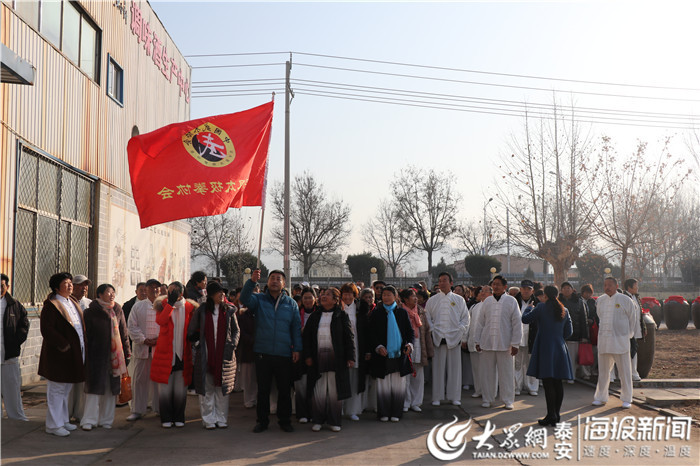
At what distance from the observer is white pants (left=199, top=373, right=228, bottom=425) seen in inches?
331

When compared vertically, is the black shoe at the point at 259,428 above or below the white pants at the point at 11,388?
below

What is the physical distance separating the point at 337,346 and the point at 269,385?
102 cm

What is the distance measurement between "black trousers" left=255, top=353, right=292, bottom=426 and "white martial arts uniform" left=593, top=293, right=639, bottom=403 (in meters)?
5.06

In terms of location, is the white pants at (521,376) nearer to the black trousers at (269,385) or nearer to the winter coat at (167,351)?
the black trousers at (269,385)

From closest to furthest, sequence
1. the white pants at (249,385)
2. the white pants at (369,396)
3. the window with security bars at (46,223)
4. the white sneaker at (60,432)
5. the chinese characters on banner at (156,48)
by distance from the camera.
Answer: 1. the white sneaker at (60,432)
2. the white pants at (369,396)
3. the white pants at (249,385)
4. the window with security bars at (46,223)
5. the chinese characters on banner at (156,48)

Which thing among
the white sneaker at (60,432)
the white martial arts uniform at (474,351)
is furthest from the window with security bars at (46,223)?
the white martial arts uniform at (474,351)

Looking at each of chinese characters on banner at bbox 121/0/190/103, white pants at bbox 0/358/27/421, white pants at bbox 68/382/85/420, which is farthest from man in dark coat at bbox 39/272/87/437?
chinese characters on banner at bbox 121/0/190/103

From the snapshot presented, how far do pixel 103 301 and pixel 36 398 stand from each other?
114 inches

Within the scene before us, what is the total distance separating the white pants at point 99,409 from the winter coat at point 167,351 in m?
0.60

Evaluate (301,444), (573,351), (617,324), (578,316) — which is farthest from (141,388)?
(573,351)

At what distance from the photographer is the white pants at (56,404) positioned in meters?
7.90

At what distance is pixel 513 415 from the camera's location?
9.47 meters

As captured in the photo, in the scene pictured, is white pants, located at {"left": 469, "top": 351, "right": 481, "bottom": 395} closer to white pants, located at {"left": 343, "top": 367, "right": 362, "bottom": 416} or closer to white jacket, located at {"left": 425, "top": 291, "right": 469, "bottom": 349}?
white jacket, located at {"left": 425, "top": 291, "right": 469, "bottom": 349}

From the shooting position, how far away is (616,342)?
10133 mm
